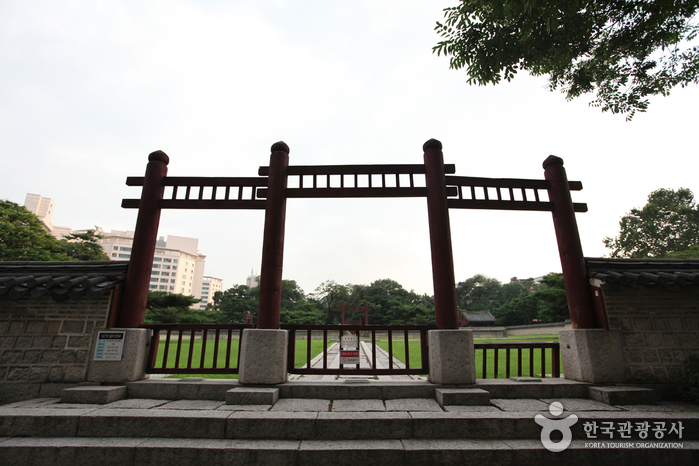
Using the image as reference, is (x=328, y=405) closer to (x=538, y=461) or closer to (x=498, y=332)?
(x=538, y=461)

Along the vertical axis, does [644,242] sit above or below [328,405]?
above

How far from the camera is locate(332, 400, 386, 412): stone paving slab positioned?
3.96 meters

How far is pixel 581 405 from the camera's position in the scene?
162 inches

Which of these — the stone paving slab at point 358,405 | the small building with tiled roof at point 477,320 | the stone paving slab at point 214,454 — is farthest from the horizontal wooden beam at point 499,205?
the small building with tiled roof at point 477,320

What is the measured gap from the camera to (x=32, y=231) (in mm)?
21312

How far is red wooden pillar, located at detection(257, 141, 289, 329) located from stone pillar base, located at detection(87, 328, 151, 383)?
6.50 ft

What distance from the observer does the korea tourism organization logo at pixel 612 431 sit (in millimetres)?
3393

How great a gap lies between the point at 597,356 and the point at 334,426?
426 cm

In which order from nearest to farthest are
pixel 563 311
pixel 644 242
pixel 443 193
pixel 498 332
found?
pixel 443 193
pixel 563 311
pixel 644 242
pixel 498 332

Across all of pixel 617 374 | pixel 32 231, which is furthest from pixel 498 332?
pixel 32 231

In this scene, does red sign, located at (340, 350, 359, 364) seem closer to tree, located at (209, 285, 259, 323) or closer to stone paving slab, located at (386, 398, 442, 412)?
stone paving slab, located at (386, 398, 442, 412)

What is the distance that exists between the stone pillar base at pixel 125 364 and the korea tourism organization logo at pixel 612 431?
5.75 meters

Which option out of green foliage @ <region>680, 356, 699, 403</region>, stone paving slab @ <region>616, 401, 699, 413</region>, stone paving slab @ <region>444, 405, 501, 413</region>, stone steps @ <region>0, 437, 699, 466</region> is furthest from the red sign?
green foliage @ <region>680, 356, 699, 403</region>

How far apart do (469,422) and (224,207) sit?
519 cm
